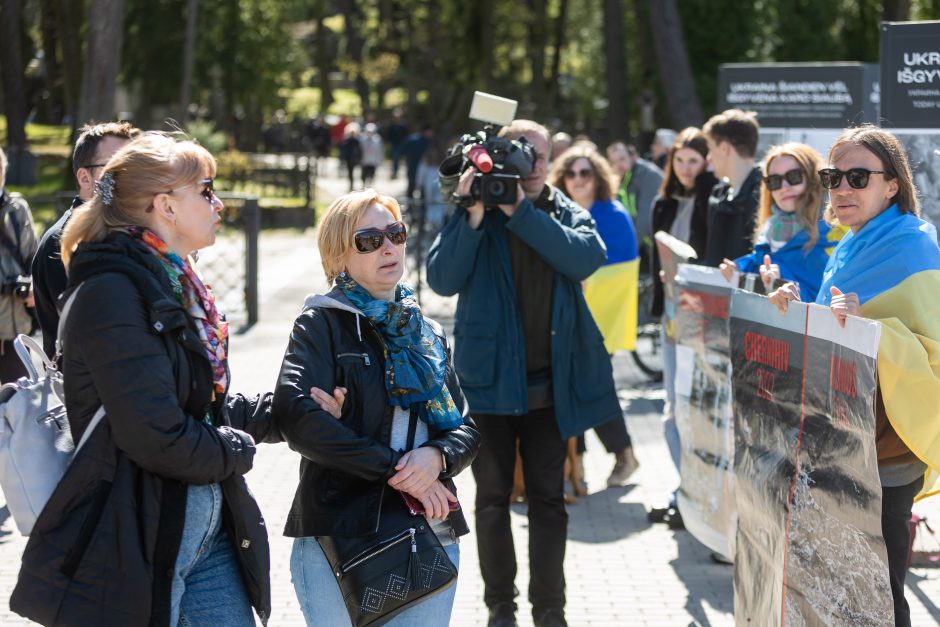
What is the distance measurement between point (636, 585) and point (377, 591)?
3.02m

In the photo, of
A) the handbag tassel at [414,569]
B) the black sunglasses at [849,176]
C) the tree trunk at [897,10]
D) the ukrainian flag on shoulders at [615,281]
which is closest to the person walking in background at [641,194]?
the ukrainian flag on shoulders at [615,281]

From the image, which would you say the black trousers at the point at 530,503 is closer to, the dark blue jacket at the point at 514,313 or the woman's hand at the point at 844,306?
the dark blue jacket at the point at 514,313

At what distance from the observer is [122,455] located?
3.09 meters

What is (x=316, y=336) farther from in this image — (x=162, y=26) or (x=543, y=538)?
(x=162, y=26)

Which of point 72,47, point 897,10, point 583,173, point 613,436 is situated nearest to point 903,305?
point 583,173

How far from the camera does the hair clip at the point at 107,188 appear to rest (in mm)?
3195

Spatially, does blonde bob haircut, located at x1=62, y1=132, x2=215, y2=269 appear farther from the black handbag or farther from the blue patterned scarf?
the black handbag

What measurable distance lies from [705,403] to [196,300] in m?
3.39

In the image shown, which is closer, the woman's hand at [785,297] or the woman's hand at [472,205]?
the woman's hand at [785,297]

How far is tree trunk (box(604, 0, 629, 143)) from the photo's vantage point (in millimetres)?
29688

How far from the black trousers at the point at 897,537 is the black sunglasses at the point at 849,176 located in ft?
3.36

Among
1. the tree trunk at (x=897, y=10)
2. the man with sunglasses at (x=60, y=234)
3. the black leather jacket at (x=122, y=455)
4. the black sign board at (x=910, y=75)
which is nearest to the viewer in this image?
the black leather jacket at (x=122, y=455)

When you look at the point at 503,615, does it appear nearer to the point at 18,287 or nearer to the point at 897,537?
the point at 897,537

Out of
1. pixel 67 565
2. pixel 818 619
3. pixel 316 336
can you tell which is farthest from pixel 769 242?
pixel 67 565
